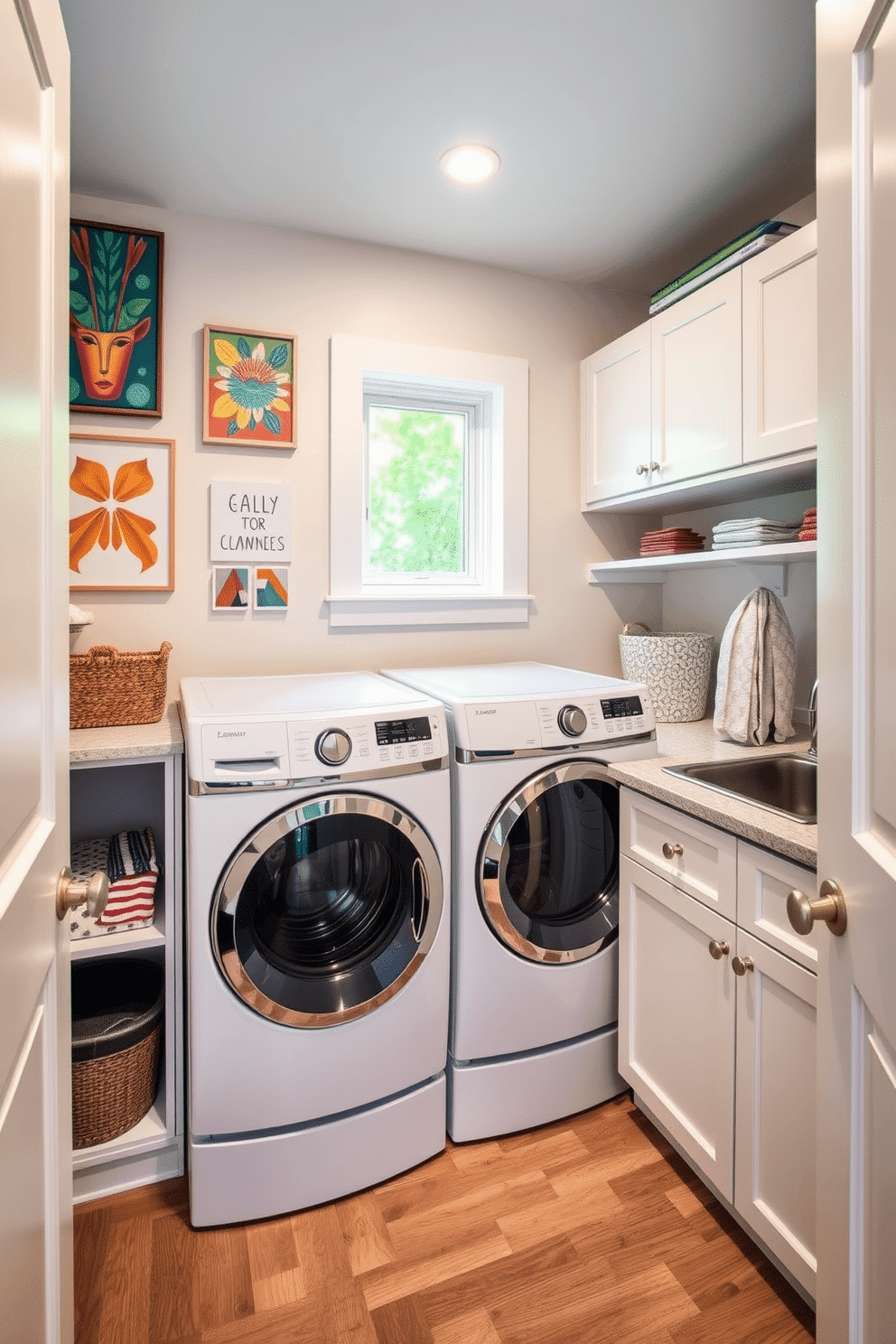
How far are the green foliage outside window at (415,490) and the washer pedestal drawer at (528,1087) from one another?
5.06ft

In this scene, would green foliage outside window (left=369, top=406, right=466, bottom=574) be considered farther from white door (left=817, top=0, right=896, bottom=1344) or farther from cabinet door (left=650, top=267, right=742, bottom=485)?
white door (left=817, top=0, right=896, bottom=1344)

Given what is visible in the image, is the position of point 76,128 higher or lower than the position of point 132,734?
higher

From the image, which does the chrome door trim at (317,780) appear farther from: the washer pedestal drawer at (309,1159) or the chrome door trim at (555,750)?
the washer pedestal drawer at (309,1159)

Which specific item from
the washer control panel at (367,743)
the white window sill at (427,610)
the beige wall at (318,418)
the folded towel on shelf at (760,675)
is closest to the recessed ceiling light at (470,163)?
the beige wall at (318,418)

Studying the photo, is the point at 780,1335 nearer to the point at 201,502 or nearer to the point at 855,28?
the point at 855,28

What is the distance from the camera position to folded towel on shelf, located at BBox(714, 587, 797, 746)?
1.96 metres

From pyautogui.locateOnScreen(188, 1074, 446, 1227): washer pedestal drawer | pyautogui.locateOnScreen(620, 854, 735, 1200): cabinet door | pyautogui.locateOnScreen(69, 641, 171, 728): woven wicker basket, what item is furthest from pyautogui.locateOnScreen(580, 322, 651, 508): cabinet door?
pyautogui.locateOnScreen(188, 1074, 446, 1227): washer pedestal drawer

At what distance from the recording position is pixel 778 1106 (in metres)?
1.31

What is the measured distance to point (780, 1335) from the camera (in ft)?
4.17

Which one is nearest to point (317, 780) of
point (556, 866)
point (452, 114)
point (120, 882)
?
point (120, 882)

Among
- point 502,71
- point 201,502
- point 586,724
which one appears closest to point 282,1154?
point 586,724

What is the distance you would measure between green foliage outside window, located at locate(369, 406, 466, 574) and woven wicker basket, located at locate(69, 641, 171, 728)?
92cm

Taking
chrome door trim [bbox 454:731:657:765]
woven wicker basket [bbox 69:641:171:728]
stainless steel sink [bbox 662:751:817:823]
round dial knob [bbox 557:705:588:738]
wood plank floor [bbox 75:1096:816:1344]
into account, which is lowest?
wood plank floor [bbox 75:1096:816:1344]

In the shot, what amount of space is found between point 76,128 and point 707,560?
1938 mm
